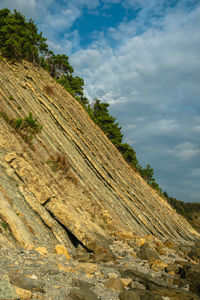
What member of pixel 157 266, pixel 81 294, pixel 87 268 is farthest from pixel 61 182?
pixel 81 294

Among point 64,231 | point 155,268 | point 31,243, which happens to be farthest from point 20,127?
point 155,268

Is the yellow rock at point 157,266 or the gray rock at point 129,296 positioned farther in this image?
the yellow rock at point 157,266

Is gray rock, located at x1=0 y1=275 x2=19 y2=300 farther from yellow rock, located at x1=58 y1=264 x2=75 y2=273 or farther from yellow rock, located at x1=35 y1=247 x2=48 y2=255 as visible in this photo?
yellow rock, located at x1=35 y1=247 x2=48 y2=255

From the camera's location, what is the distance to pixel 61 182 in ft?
51.8

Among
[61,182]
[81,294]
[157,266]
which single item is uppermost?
[61,182]

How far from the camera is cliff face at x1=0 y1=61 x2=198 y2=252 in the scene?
9.77 m

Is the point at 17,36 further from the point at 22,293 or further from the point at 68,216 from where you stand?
the point at 22,293

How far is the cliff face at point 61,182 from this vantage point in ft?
32.0

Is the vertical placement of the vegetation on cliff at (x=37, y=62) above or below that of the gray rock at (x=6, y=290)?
above

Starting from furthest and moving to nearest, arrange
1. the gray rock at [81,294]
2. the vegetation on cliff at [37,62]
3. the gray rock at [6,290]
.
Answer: the vegetation on cliff at [37,62]
the gray rock at [81,294]
the gray rock at [6,290]

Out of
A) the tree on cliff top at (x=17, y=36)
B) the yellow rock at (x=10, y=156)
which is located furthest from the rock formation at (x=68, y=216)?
the tree on cliff top at (x=17, y=36)

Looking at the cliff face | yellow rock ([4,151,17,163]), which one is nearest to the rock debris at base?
the cliff face

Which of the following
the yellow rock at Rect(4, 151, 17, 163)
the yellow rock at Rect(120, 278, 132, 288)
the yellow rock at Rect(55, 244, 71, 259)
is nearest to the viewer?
the yellow rock at Rect(120, 278, 132, 288)

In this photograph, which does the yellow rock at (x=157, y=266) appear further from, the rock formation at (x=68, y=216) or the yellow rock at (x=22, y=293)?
the yellow rock at (x=22, y=293)
